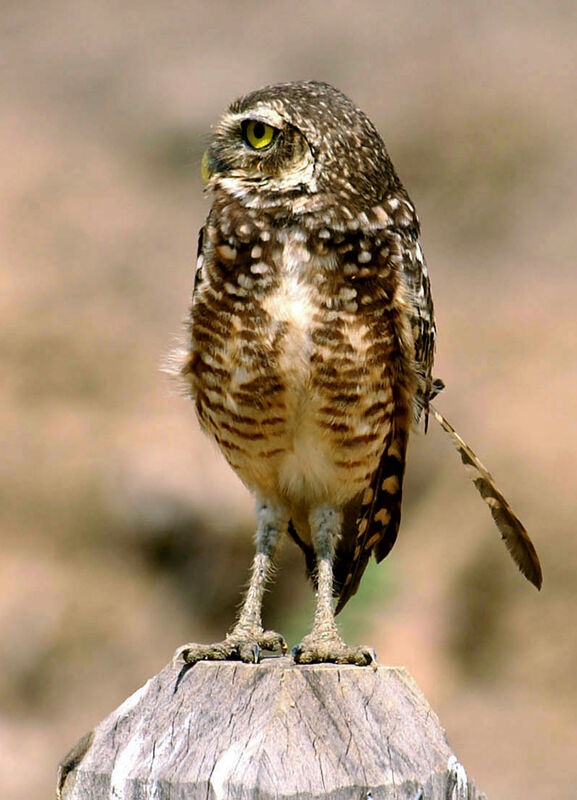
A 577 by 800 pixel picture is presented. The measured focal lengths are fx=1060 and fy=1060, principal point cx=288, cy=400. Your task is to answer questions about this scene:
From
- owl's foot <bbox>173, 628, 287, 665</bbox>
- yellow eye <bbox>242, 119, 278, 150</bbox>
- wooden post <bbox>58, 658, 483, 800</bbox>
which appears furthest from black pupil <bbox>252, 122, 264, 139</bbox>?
wooden post <bbox>58, 658, 483, 800</bbox>

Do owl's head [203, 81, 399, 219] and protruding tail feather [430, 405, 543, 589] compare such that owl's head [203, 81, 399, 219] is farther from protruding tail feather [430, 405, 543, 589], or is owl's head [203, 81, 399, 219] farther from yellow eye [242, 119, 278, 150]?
protruding tail feather [430, 405, 543, 589]

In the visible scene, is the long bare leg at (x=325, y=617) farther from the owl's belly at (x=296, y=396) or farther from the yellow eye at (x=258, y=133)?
the yellow eye at (x=258, y=133)

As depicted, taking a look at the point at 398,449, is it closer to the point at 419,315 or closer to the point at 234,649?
the point at 419,315

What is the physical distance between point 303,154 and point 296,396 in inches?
29.3

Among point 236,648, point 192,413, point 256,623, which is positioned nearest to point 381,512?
point 256,623

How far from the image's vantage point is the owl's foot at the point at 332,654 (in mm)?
2723

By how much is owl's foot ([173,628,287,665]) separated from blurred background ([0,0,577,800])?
3050 millimetres

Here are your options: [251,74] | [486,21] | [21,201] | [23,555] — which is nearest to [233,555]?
[23,555]

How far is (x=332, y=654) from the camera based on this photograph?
2.78 meters

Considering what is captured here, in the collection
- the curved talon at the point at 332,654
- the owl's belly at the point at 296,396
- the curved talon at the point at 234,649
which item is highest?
the owl's belly at the point at 296,396

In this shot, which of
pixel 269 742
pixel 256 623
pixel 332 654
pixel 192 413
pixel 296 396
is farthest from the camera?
pixel 192 413

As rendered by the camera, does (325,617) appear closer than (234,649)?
No

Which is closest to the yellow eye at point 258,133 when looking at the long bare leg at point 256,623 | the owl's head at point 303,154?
the owl's head at point 303,154

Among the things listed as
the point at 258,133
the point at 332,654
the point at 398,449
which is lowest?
the point at 332,654
